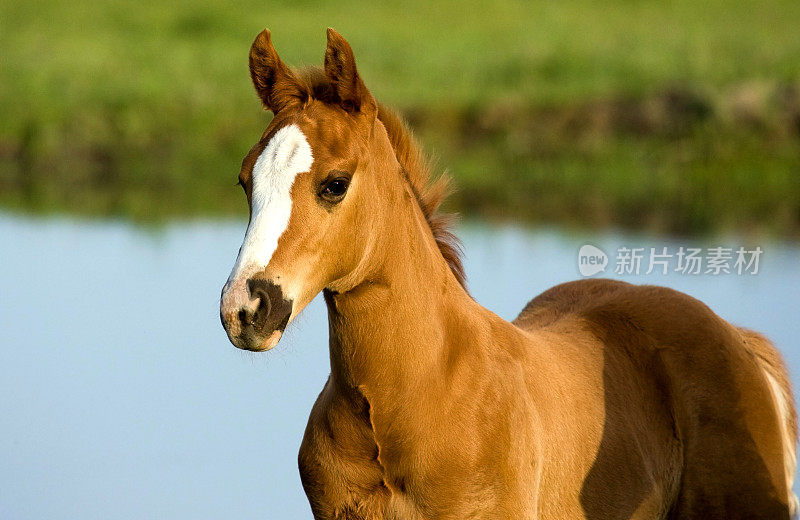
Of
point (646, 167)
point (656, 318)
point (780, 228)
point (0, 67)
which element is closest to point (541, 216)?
point (780, 228)

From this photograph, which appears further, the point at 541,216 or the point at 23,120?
the point at 23,120

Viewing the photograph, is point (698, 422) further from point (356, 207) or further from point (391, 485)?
point (356, 207)

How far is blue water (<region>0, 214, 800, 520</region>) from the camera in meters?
6.06

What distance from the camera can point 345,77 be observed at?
3.41 m

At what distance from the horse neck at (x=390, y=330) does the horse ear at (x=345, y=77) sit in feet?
1.11

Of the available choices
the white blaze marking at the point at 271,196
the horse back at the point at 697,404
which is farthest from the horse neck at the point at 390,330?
the horse back at the point at 697,404

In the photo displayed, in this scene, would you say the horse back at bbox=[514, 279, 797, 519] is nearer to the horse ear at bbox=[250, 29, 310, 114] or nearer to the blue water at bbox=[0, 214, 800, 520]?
the blue water at bbox=[0, 214, 800, 520]

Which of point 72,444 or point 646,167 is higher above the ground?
point 646,167

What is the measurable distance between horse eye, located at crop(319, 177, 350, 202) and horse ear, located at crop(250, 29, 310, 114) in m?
0.34

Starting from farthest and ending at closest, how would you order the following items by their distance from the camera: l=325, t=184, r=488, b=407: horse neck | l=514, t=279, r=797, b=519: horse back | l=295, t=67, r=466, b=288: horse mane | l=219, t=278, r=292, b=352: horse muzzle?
l=514, t=279, r=797, b=519: horse back → l=295, t=67, r=466, b=288: horse mane → l=325, t=184, r=488, b=407: horse neck → l=219, t=278, r=292, b=352: horse muzzle

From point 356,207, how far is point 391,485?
837 millimetres

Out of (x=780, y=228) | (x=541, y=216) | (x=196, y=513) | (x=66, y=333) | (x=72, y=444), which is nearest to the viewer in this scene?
(x=196, y=513)

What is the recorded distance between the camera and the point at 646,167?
725 inches

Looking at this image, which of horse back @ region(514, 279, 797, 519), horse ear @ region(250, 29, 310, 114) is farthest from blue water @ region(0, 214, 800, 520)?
horse back @ region(514, 279, 797, 519)
